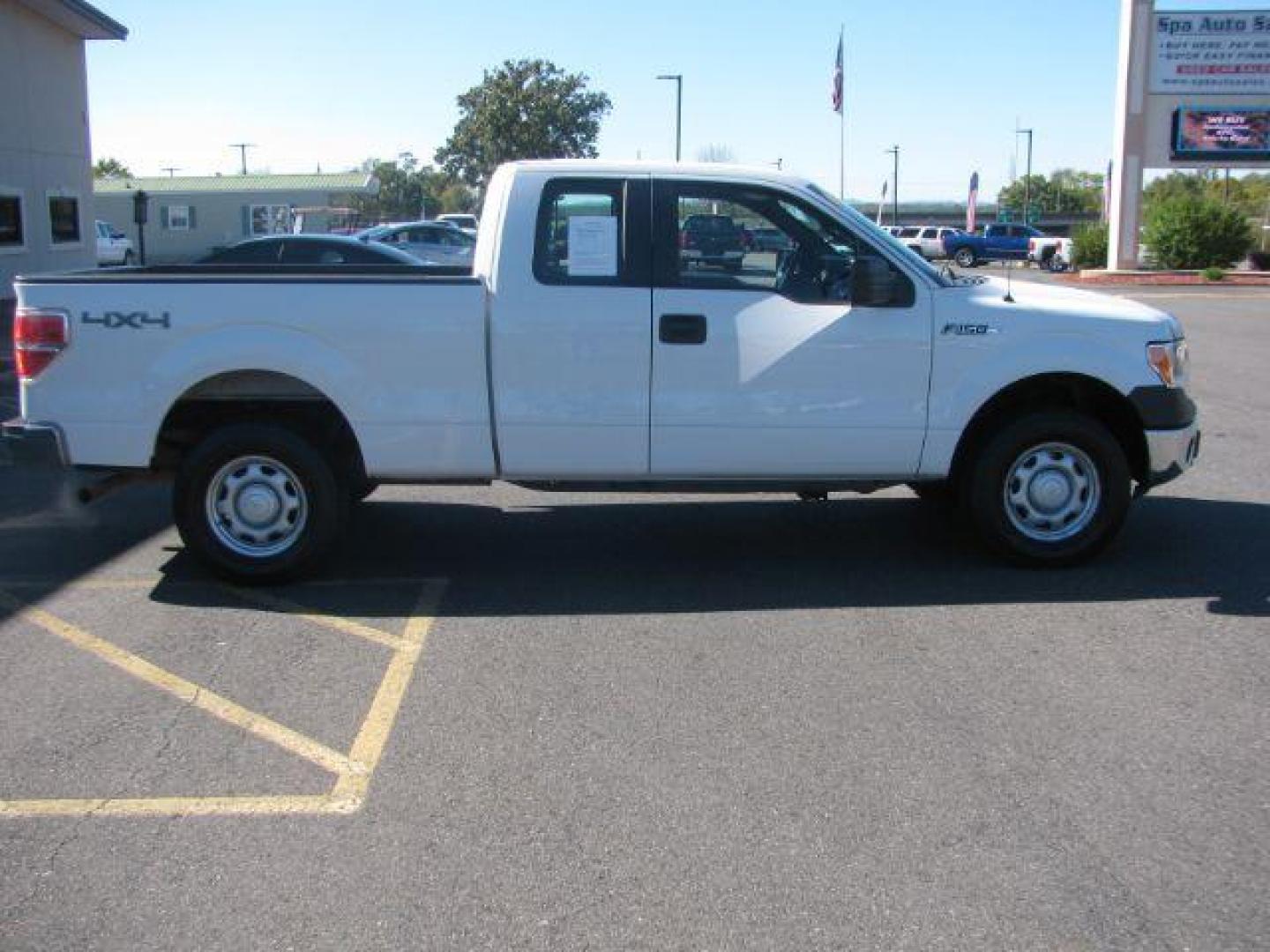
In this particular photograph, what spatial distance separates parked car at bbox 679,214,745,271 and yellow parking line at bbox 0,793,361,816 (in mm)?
3346

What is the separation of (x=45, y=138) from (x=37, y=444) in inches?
846


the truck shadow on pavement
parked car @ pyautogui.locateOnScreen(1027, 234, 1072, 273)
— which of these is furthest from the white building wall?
parked car @ pyautogui.locateOnScreen(1027, 234, 1072, 273)

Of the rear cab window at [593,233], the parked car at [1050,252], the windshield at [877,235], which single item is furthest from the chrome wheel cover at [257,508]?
the parked car at [1050,252]

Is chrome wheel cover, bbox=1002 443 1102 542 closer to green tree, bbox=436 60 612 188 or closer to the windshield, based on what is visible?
the windshield

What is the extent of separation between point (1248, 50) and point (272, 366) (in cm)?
3909

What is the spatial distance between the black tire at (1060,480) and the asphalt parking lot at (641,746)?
7.0 inches

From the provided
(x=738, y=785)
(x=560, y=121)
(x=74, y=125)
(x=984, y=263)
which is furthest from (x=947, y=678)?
(x=560, y=121)

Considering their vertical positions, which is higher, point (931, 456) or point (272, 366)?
point (272, 366)

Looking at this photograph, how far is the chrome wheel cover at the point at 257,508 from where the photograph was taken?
6.56 meters

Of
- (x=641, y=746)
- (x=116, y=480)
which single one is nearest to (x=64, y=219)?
(x=116, y=480)

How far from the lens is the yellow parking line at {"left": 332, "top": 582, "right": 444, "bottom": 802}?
4355 millimetres

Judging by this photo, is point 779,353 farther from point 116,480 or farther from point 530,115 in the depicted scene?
point 530,115

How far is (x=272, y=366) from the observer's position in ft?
20.7

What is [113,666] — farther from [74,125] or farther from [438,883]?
[74,125]
